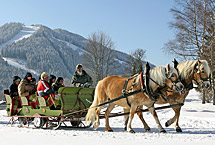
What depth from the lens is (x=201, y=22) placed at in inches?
758

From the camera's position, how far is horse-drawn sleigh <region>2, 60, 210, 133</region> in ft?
24.7

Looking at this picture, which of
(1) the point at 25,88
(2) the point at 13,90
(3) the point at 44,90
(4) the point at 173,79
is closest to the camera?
(4) the point at 173,79

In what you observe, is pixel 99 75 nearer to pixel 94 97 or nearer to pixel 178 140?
pixel 94 97

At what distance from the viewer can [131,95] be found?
7652 millimetres

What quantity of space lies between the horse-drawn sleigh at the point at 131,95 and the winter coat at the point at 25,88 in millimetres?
403

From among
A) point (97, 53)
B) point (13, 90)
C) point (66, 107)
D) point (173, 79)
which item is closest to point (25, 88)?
point (13, 90)

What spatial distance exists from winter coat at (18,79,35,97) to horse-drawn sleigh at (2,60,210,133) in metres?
0.40

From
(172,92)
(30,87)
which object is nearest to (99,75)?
(30,87)

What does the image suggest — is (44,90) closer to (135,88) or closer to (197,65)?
(135,88)

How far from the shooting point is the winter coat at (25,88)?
32.1 ft

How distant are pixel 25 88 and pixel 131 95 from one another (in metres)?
4.21

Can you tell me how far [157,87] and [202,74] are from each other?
1.25 meters

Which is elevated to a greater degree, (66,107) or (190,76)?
(190,76)

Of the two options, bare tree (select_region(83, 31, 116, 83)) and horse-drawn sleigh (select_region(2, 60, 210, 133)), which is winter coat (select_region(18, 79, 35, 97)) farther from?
bare tree (select_region(83, 31, 116, 83))
